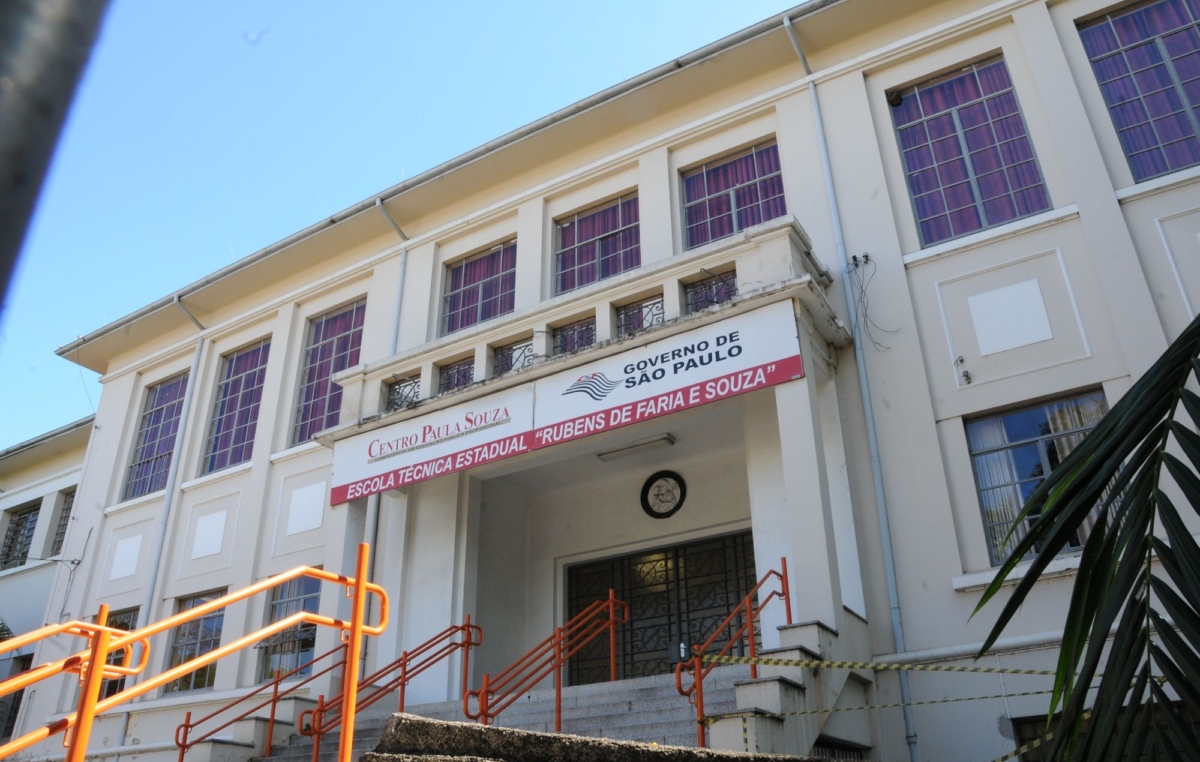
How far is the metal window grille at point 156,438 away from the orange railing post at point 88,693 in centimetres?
1514

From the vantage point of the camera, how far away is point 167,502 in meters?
17.0

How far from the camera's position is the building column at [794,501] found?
9227 mm

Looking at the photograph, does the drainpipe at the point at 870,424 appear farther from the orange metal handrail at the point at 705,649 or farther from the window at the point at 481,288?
the window at the point at 481,288

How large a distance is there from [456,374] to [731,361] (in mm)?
4461

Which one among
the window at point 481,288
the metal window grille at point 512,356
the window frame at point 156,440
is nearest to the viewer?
the metal window grille at point 512,356

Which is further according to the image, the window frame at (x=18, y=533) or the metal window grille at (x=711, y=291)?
the window frame at (x=18, y=533)

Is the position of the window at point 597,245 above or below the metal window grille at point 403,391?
above

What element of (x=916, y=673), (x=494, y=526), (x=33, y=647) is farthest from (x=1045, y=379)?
(x=33, y=647)

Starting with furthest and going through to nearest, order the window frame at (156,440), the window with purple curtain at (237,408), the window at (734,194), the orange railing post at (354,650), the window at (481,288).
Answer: the window frame at (156,440) → the window with purple curtain at (237,408) → the window at (481,288) → the window at (734,194) → the orange railing post at (354,650)

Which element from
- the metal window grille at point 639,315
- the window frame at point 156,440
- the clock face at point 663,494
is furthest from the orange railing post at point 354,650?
the window frame at point 156,440

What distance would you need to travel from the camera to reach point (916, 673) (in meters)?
9.56

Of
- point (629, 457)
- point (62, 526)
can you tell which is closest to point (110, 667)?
point (629, 457)

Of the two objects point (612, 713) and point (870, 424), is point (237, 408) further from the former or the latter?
point (870, 424)

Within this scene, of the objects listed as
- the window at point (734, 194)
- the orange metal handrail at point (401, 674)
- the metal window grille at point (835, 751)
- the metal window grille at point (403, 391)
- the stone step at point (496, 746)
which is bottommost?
the stone step at point (496, 746)
